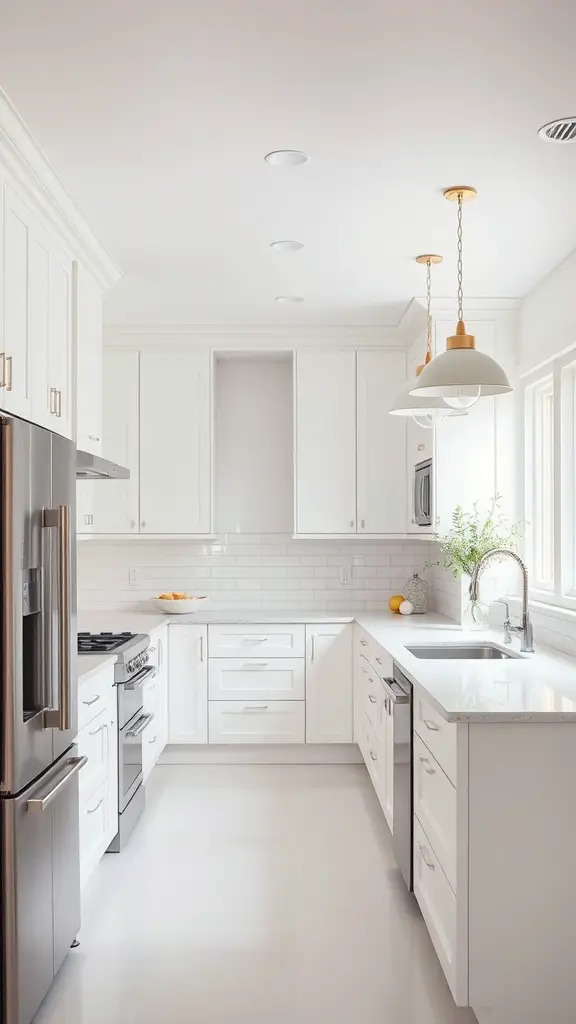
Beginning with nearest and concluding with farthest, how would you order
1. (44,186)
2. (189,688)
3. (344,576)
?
1. (44,186)
2. (189,688)
3. (344,576)

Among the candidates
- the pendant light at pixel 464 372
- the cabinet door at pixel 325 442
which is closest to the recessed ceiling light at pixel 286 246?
the pendant light at pixel 464 372

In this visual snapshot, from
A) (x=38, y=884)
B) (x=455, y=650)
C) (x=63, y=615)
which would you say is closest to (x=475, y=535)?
(x=455, y=650)

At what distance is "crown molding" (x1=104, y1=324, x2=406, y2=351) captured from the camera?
5164 mm

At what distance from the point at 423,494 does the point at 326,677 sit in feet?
4.05

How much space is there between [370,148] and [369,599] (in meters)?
3.37

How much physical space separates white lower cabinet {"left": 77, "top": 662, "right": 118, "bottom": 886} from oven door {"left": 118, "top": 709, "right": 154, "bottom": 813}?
6cm

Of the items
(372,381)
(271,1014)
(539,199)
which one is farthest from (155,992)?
(372,381)

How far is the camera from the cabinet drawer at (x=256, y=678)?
16.4ft

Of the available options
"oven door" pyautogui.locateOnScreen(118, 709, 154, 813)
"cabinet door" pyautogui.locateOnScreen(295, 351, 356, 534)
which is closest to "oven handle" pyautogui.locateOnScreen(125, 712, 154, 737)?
"oven door" pyautogui.locateOnScreen(118, 709, 154, 813)

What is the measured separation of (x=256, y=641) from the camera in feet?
16.4

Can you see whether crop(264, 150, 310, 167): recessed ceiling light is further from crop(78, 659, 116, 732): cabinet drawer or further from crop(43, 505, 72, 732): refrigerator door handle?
crop(78, 659, 116, 732): cabinet drawer

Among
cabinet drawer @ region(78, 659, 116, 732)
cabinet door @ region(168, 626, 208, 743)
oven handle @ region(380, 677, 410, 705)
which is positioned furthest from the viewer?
cabinet door @ region(168, 626, 208, 743)

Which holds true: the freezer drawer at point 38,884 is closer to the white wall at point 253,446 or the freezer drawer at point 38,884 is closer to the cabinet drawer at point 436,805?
the cabinet drawer at point 436,805

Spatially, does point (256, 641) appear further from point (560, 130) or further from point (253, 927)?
point (560, 130)
